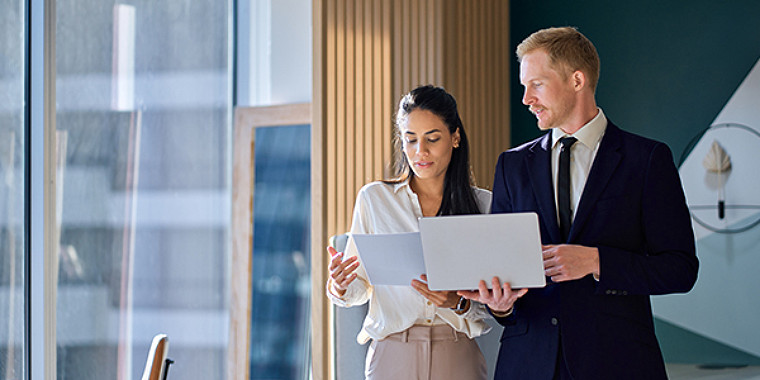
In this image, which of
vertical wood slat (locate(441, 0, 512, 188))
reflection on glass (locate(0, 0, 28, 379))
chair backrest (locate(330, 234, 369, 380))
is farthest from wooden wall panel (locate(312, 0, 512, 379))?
reflection on glass (locate(0, 0, 28, 379))

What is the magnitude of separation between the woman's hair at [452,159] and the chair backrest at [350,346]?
0.79 metres

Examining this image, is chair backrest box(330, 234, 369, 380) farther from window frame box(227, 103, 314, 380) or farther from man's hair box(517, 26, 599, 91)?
window frame box(227, 103, 314, 380)

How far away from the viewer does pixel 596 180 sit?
1.73m

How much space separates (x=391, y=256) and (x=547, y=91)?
1.72ft

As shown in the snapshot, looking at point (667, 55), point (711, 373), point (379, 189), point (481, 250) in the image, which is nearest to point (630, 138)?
point (481, 250)

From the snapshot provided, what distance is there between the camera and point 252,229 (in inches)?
171

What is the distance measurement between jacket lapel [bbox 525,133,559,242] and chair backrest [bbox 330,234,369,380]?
47.4 inches

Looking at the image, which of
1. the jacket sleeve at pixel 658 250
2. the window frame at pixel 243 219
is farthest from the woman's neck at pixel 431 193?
the window frame at pixel 243 219

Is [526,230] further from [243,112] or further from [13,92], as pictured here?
[243,112]

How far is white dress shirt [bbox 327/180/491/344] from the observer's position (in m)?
2.07

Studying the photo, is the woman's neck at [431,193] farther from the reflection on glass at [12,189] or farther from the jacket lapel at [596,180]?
the reflection on glass at [12,189]

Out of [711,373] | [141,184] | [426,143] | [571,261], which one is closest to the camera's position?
[571,261]

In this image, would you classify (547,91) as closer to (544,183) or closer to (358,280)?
(544,183)

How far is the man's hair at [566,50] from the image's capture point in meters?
1.80
